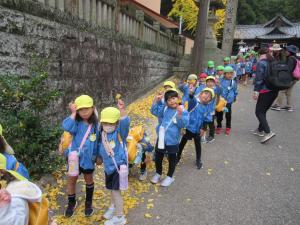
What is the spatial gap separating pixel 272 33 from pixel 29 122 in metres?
37.0

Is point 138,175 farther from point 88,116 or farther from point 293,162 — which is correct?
point 293,162

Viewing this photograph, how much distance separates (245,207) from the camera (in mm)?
4012

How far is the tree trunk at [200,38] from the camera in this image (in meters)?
12.8

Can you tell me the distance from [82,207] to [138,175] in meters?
A: 1.20

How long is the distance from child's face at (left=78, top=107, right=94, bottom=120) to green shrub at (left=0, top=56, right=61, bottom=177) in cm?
91

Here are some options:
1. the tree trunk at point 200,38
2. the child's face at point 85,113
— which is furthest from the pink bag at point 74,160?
the tree trunk at point 200,38

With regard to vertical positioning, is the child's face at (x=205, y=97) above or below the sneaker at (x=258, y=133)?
above

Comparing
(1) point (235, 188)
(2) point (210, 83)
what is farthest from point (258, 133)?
(1) point (235, 188)

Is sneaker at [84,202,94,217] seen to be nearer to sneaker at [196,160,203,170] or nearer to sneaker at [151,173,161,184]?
sneaker at [151,173,161,184]

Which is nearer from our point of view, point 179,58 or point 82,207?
point 82,207

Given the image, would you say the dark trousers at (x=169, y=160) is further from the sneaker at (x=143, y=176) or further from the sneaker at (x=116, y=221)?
the sneaker at (x=116, y=221)

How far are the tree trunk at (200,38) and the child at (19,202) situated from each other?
12.0 meters

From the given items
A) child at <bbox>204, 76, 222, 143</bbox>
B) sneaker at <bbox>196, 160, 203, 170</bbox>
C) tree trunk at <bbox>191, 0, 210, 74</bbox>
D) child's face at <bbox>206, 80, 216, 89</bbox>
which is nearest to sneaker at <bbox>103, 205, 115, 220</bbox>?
sneaker at <bbox>196, 160, 203, 170</bbox>

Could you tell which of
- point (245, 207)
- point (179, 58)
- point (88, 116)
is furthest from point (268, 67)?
point (179, 58)
